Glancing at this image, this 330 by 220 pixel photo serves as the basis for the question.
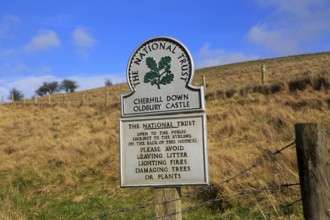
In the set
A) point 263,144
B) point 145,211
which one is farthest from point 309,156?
point 263,144

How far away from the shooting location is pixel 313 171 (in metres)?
3.27

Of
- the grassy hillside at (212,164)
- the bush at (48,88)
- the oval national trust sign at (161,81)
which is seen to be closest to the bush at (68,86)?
the bush at (48,88)

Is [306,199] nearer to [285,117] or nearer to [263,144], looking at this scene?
[263,144]

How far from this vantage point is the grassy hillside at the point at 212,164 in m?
6.95

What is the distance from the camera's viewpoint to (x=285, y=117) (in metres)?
11.9

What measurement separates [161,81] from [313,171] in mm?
2106

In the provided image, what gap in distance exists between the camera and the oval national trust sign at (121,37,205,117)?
4469mm

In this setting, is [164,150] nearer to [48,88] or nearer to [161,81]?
[161,81]

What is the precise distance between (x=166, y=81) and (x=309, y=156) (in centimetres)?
195

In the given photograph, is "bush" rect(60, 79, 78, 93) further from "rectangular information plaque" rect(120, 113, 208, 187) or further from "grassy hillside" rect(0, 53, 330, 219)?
"rectangular information plaque" rect(120, 113, 208, 187)

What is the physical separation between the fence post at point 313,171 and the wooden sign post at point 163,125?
1.28 meters

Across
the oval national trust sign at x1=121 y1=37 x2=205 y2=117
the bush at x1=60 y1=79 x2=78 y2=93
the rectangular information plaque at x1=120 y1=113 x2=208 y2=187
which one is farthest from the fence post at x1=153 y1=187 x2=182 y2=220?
the bush at x1=60 y1=79 x2=78 y2=93

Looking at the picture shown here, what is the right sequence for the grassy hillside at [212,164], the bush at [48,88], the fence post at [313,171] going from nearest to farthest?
the fence post at [313,171], the grassy hillside at [212,164], the bush at [48,88]

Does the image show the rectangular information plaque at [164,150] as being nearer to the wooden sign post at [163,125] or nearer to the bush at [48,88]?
the wooden sign post at [163,125]
